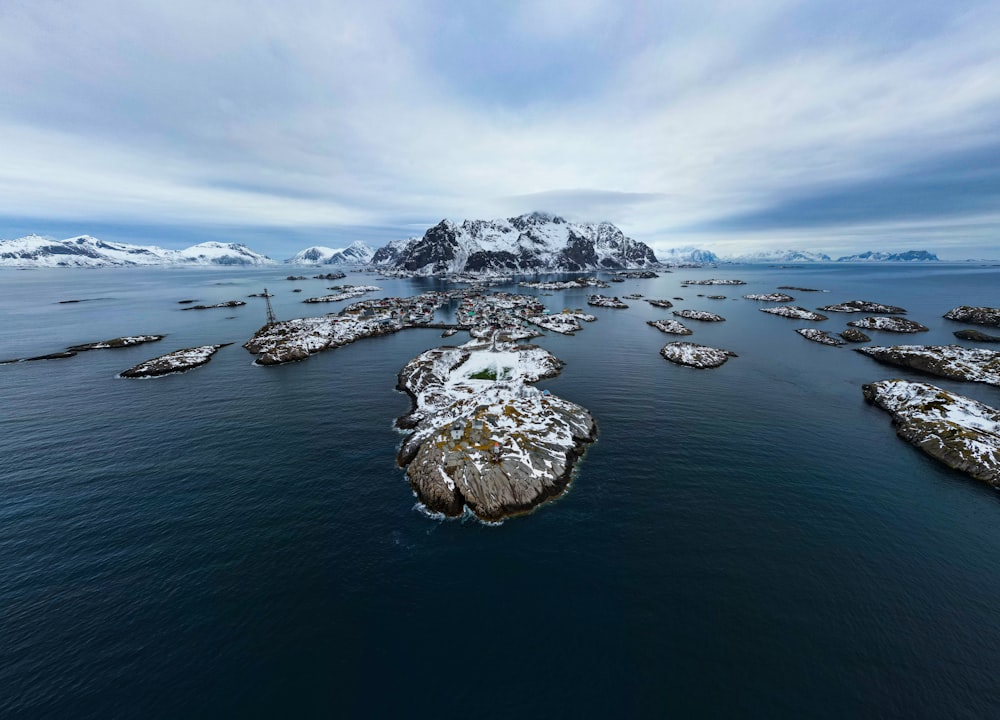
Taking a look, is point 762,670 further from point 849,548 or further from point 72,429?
point 72,429

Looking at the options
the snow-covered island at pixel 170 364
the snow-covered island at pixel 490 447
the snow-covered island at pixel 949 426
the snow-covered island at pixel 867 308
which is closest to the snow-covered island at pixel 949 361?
the snow-covered island at pixel 949 426

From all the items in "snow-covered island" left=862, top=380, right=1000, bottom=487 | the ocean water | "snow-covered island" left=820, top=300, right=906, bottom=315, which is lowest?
the ocean water

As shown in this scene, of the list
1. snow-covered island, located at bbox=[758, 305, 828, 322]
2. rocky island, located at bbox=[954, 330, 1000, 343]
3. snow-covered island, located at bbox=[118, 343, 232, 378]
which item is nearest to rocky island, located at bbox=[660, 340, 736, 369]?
snow-covered island, located at bbox=[758, 305, 828, 322]

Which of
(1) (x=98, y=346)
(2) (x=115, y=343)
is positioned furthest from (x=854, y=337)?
(1) (x=98, y=346)

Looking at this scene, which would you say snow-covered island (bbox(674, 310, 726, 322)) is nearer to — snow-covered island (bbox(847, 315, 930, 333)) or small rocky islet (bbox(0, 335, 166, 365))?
snow-covered island (bbox(847, 315, 930, 333))

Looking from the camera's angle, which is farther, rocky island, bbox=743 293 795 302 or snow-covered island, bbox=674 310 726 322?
rocky island, bbox=743 293 795 302

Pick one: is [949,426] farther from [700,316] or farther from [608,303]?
[608,303]

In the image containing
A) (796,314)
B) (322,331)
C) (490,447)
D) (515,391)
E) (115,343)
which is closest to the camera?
(490,447)
